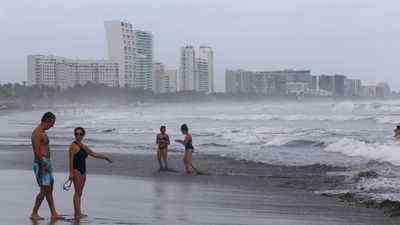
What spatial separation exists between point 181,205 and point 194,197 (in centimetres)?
119

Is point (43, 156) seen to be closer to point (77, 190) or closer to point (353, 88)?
point (77, 190)

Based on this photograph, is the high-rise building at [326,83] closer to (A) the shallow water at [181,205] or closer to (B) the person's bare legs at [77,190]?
(A) the shallow water at [181,205]

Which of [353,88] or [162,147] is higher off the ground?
[353,88]

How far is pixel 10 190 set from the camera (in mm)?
11938

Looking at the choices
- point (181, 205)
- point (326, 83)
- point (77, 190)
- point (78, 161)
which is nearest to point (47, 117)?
point (78, 161)

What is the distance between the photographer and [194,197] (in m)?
11.8

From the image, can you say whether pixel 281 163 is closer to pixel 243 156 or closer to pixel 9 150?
pixel 243 156

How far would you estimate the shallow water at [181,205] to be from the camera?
9.12 metres

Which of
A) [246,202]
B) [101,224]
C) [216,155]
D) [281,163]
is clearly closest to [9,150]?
[216,155]

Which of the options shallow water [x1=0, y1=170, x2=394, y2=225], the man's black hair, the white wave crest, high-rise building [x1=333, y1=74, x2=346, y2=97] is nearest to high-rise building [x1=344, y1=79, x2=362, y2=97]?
high-rise building [x1=333, y1=74, x2=346, y2=97]

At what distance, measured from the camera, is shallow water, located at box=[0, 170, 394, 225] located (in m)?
9.12

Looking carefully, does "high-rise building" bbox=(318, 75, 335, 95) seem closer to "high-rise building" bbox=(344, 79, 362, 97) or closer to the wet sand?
"high-rise building" bbox=(344, 79, 362, 97)

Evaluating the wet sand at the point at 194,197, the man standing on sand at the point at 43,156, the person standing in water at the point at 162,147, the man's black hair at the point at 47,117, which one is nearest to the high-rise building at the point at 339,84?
the person standing in water at the point at 162,147

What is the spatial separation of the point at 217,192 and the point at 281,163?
7852 millimetres
